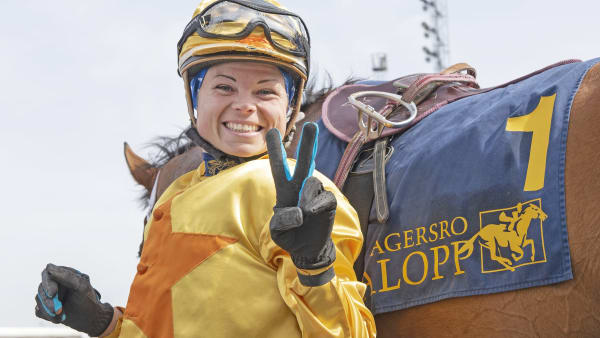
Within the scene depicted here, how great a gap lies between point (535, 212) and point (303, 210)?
80 centimetres

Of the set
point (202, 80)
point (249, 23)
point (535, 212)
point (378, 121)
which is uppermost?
point (249, 23)

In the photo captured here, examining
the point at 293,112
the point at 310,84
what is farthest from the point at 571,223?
the point at 310,84

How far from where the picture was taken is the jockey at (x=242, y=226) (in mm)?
1650

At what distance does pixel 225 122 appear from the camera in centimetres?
221

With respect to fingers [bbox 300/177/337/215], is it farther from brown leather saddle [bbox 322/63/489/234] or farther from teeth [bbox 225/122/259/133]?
brown leather saddle [bbox 322/63/489/234]

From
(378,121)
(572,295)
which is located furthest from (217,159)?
(572,295)

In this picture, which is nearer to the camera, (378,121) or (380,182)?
(380,182)

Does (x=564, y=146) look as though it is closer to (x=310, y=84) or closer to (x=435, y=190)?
(x=435, y=190)

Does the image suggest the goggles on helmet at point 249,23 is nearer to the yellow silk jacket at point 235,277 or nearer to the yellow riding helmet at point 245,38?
the yellow riding helmet at point 245,38

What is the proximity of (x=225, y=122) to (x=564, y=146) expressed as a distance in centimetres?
106

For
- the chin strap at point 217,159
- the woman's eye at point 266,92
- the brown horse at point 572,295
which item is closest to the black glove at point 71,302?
the chin strap at point 217,159

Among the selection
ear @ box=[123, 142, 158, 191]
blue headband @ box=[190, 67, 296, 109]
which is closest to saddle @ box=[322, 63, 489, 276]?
blue headband @ box=[190, 67, 296, 109]

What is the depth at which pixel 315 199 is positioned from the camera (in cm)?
156

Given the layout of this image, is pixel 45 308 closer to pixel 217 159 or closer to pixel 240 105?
pixel 217 159
